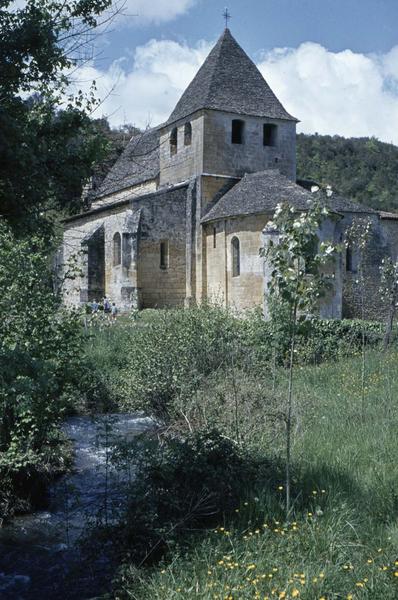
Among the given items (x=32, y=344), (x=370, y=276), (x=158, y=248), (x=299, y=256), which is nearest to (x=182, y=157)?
(x=158, y=248)

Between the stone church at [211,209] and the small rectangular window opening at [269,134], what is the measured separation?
0.14 feet

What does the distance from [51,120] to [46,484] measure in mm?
4801

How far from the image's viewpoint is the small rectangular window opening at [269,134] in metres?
27.6

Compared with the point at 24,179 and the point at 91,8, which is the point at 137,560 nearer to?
the point at 24,179

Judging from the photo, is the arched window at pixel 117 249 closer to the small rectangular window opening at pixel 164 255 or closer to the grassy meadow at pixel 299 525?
the small rectangular window opening at pixel 164 255

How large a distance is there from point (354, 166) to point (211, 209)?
150 feet

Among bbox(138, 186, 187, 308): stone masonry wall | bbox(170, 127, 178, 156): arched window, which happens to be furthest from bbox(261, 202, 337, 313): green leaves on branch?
bbox(170, 127, 178, 156): arched window

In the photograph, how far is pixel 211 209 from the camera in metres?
25.6

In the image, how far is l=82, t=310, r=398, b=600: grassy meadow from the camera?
4.73 meters

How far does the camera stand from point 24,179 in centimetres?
517

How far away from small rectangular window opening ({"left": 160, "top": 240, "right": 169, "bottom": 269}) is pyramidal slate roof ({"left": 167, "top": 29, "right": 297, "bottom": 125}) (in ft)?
18.2

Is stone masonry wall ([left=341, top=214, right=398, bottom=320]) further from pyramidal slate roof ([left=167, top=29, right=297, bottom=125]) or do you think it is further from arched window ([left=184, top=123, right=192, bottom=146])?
arched window ([left=184, top=123, right=192, bottom=146])

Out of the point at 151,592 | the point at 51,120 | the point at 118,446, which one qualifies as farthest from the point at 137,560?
the point at 51,120

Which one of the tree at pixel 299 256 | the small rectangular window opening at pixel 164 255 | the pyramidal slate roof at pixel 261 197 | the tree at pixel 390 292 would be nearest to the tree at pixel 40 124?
the tree at pixel 299 256
